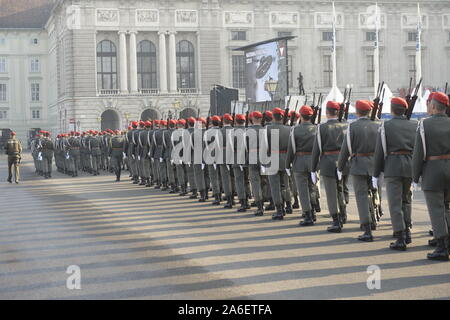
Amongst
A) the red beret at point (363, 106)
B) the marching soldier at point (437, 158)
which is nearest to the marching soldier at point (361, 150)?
the red beret at point (363, 106)

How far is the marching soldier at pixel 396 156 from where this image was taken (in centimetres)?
1005

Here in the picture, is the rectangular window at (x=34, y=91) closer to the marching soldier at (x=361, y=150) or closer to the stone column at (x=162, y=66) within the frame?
the stone column at (x=162, y=66)

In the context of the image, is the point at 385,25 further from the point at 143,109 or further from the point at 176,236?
the point at 176,236

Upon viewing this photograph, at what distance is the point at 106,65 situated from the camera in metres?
66.6

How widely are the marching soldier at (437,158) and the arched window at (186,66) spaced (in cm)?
5953

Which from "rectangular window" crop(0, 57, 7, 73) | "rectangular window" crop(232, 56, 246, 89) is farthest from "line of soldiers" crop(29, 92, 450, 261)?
"rectangular window" crop(0, 57, 7, 73)

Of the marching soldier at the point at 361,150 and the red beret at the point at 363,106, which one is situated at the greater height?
the red beret at the point at 363,106

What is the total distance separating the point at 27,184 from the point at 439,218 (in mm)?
19924

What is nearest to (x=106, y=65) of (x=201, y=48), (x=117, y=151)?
(x=201, y=48)

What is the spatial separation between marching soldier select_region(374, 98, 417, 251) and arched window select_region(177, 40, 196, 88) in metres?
58.4

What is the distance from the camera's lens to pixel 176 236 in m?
11.5

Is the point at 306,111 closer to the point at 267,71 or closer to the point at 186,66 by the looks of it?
the point at 267,71

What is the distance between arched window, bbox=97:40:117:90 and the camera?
6600 cm
